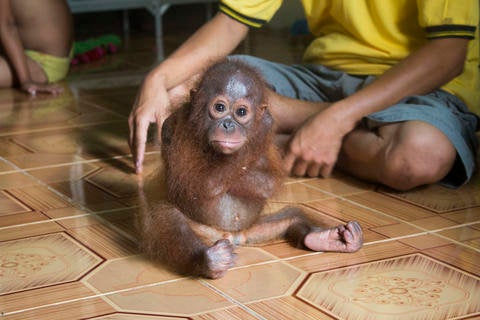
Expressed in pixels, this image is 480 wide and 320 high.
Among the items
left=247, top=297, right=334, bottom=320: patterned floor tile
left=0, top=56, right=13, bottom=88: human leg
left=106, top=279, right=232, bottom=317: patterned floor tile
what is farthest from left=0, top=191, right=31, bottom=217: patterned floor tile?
left=0, top=56, right=13, bottom=88: human leg

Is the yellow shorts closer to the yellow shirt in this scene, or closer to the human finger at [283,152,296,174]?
the yellow shirt

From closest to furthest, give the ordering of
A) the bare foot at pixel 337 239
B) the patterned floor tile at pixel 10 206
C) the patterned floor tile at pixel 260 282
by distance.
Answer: the patterned floor tile at pixel 260 282
the bare foot at pixel 337 239
the patterned floor tile at pixel 10 206

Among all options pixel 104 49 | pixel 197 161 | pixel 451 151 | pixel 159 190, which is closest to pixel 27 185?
pixel 159 190

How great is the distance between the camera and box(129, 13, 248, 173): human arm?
2223 millimetres

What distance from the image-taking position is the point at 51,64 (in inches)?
159

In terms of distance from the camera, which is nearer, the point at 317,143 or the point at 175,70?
the point at 317,143

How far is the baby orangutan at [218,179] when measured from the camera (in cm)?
166

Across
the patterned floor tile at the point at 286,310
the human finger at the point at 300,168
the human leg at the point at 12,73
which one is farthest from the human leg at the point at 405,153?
the human leg at the point at 12,73

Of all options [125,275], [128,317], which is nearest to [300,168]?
[125,275]

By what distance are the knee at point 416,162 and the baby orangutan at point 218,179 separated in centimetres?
45

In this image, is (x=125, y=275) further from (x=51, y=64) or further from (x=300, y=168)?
(x=51, y=64)

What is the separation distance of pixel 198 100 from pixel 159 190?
0.26 m

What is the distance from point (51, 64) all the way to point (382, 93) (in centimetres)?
223

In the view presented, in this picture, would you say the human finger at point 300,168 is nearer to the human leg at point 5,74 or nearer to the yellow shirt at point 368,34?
the yellow shirt at point 368,34
